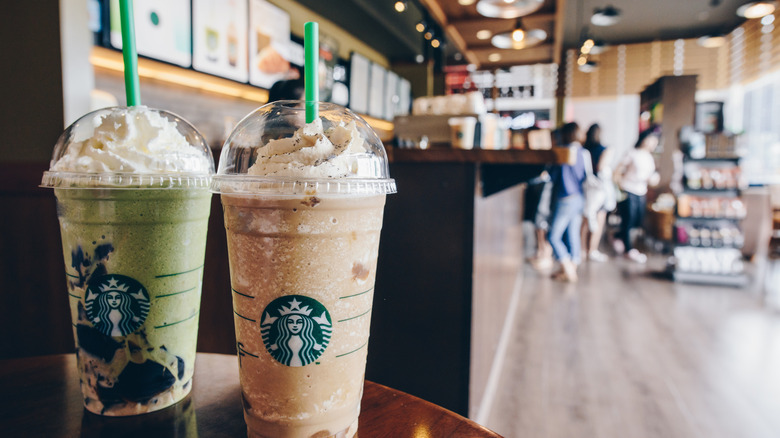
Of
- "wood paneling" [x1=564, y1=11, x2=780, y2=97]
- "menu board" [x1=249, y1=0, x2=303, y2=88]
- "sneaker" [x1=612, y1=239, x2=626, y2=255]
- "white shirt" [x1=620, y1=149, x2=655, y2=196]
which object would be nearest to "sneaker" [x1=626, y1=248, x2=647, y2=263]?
"sneaker" [x1=612, y1=239, x2=626, y2=255]

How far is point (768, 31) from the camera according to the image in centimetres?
705

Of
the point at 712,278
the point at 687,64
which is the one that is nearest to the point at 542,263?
the point at 712,278

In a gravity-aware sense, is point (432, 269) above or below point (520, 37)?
below

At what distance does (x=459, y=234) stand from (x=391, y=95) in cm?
526

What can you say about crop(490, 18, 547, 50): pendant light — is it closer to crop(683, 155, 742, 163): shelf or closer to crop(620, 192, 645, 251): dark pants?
crop(683, 155, 742, 163): shelf

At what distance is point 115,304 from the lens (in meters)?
0.62

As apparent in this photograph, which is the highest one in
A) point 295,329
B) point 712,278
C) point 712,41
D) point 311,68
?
point 712,41

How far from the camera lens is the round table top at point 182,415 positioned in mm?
591

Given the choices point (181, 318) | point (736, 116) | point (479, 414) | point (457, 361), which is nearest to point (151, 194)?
point (181, 318)

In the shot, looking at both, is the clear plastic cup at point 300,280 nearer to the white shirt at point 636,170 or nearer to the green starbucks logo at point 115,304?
the green starbucks logo at point 115,304

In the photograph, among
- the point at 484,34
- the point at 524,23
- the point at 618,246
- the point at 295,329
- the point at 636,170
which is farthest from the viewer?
the point at 484,34

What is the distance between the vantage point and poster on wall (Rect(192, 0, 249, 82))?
10.4 ft

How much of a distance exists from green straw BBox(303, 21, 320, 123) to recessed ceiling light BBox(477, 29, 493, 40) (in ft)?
22.0

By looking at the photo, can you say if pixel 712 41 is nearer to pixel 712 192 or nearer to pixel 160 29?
pixel 712 192
